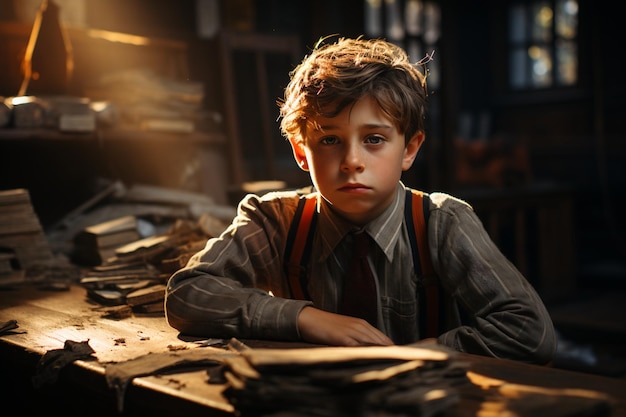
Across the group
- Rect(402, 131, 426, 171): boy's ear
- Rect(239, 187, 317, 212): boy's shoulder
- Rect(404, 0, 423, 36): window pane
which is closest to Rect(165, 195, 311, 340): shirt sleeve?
Rect(239, 187, 317, 212): boy's shoulder

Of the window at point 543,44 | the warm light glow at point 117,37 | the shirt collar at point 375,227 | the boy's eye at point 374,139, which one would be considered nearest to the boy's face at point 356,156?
the boy's eye at point 374,139

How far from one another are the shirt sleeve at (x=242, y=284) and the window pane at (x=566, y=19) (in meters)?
9.24

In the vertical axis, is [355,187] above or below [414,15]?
below

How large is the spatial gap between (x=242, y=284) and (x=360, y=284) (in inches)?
16.7

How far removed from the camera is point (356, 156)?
7.35 feet

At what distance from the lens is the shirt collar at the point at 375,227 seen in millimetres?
2420

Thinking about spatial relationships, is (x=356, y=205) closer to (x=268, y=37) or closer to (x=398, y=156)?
(x=398, y=156)

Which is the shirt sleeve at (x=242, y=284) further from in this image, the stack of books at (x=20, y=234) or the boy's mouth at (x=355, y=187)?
the stack of books at (x=20, y=234)

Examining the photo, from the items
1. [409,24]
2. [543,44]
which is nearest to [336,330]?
[409,24]

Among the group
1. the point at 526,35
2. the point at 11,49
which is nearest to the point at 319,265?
the point at 11,49

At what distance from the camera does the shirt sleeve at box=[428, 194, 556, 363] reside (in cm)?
219

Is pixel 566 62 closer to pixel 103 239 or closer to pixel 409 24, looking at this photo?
pixel 409 24

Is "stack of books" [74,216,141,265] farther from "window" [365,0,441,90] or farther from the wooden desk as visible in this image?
"window" [365,0,441,90]

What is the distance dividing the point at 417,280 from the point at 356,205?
1.17 feet
